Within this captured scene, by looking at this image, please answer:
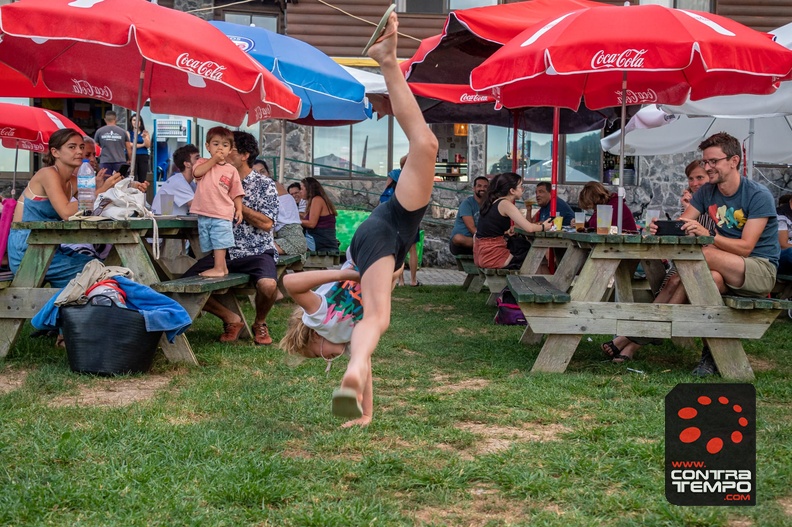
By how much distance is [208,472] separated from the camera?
10.8 feet

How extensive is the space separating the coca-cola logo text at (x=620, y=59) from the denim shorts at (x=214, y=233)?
9.36 feet

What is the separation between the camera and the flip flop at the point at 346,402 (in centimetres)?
306

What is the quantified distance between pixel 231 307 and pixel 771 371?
3.94 metres

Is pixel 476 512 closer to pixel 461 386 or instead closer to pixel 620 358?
pixel 461 386

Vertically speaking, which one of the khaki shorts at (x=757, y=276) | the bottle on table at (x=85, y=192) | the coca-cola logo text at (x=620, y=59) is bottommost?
the khaki shorts at (x=757, y=276)

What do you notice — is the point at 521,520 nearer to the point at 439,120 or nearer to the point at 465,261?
the point at 465,261

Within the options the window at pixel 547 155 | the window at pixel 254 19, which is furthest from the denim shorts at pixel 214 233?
the window at pixel 254 19

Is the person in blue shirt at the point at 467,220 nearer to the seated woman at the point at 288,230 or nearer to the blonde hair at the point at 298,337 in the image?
the seated woman at the point at 288,230

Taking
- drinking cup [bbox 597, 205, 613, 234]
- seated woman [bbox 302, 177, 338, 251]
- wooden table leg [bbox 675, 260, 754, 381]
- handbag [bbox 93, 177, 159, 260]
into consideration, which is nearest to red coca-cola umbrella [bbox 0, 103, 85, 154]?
seated woman [bbox 302, 177, 338, 251]

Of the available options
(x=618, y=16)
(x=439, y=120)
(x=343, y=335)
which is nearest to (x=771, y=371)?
(x=618, y=16)

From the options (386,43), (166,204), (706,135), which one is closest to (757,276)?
(386,43)

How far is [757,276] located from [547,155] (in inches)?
393

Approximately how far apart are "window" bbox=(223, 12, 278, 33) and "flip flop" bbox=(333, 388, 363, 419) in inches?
559

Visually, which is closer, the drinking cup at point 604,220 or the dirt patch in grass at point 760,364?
the dirt patch in grass at point 760,364
